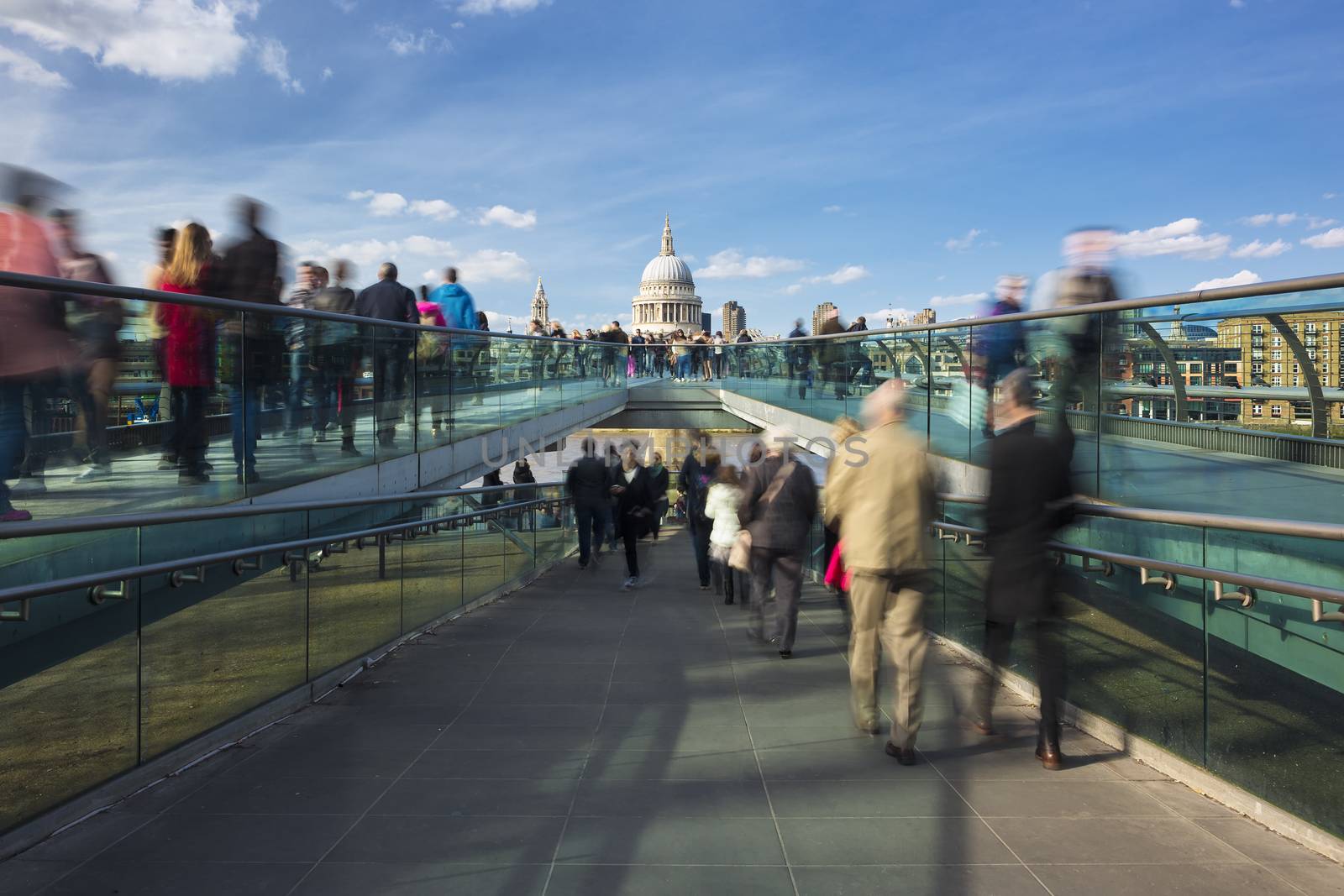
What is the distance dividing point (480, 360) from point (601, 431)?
41809 millimetres

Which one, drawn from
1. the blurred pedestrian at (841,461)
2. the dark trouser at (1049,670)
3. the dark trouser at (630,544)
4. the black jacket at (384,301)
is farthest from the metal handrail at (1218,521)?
the black jacket at (384,301)

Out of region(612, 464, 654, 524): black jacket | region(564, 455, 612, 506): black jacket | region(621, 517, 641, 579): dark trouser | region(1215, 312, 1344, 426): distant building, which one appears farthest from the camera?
region(564, 455, 612, 506): black jacket

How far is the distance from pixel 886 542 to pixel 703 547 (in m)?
6.96

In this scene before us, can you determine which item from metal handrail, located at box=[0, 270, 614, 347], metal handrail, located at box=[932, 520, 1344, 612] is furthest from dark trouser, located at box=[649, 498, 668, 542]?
metal handrail, located at box=[932, 520, 1344, 612]

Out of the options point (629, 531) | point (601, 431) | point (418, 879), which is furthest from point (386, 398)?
point (601, 431)

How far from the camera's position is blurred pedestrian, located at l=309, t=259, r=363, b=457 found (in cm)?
798

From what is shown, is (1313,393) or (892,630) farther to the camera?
(892,630)

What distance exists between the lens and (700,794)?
176 inches

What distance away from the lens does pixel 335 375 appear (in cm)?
839

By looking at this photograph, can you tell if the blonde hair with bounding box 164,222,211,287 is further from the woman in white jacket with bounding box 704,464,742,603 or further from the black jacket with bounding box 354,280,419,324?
the woman in white jacket with bounding box 704,464,742,603

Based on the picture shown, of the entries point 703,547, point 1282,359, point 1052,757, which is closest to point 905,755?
point 1052,757

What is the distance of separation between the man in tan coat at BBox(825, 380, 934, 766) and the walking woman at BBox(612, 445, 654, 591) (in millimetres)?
6828

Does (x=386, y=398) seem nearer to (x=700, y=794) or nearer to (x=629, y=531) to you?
(x=629, y=531)

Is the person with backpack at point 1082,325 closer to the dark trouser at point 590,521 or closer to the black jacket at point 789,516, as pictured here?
the black jacket at point 789,516
